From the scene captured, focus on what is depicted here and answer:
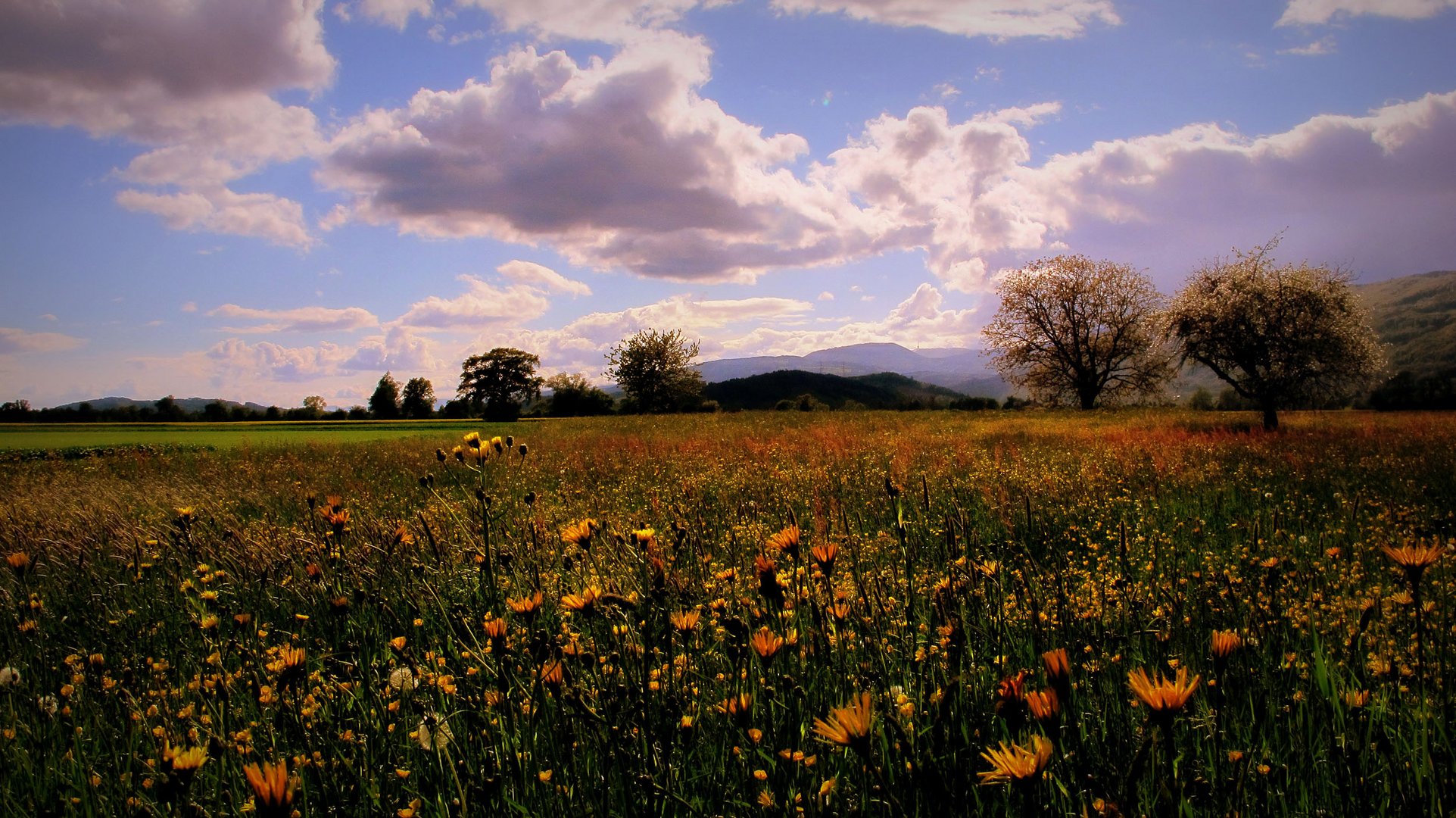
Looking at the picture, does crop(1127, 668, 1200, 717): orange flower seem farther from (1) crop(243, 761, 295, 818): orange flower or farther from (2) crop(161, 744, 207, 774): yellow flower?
(2) crop(161, 744, 207, 774): yellow flower

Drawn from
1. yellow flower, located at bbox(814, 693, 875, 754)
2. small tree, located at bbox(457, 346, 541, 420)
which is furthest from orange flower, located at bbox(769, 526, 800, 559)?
small tree, located at bbox(457, 346, 541, 420)

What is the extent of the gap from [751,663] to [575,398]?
8989 cm

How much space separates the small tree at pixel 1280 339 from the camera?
55.0 ft

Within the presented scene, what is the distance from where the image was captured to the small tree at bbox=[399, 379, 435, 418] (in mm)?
95875

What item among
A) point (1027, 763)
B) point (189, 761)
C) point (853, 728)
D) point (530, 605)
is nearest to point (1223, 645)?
point (1027, 763)

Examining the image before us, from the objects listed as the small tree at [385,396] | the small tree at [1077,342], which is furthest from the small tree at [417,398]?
the small tree at [1077,342]

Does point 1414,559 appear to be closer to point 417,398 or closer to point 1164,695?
point 1164,695

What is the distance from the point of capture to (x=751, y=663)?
220cm

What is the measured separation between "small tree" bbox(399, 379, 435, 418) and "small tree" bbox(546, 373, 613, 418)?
1872cm

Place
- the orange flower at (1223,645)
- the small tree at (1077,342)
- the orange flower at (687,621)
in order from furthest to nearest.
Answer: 1. the small tree at (1077,342)
2. the orange flower at (687,621)
3. the orange flower at (1223,645)

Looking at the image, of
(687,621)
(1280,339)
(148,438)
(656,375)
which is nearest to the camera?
(687,621)

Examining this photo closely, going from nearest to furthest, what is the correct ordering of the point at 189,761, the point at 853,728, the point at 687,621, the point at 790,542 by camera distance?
the point at 853,728
the point at 189,761
the point at 790,542
the point at 687,621

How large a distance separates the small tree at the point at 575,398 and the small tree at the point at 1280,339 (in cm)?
6108

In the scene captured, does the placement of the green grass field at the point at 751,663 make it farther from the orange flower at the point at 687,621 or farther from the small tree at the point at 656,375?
the small tree at the point at 656,375
